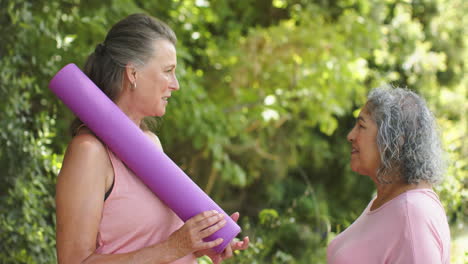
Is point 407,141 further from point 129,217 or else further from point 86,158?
point 86,158

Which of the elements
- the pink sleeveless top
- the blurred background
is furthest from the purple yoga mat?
the blurred background

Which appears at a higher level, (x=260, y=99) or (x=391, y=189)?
(x=391, y=189)

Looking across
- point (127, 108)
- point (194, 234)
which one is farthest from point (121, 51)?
point (194, 234)

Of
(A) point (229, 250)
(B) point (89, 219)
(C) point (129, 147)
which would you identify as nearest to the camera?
(B) point (89, 219)

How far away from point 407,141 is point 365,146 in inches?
6.2

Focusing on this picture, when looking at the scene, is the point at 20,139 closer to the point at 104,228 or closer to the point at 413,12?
the point at 104,228

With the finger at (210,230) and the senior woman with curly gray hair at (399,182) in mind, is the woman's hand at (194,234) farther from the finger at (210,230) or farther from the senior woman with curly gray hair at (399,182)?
the senior woman with curly gray hair at (399,182)

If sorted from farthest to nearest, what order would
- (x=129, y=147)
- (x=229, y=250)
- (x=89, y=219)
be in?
1. (x=229, y=250)
2. (x=129, y=147)
3. (x=89, y=219)

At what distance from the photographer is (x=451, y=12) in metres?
8.77

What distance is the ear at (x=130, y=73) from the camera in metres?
1.84

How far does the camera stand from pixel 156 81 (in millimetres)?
1862

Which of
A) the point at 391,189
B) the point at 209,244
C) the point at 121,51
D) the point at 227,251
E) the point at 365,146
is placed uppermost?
the point at 121,51

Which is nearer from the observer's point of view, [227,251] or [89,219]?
[89,219]

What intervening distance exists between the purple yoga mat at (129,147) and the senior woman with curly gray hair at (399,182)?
1.88 ft
